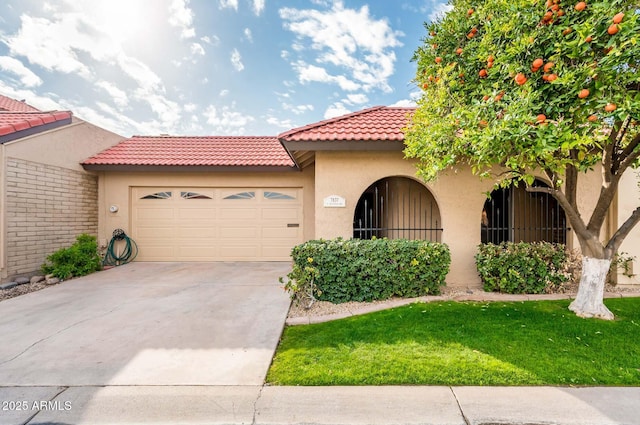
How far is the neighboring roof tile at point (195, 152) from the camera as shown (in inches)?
350

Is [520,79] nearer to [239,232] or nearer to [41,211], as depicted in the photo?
[239,232]

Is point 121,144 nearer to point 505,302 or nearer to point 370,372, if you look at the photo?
point 370,372

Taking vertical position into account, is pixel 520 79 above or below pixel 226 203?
above

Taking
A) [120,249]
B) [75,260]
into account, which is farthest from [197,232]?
[75,260]

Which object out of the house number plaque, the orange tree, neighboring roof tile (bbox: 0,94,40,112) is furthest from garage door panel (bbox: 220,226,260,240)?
neighboring roof tile (bbox: 0,94,40,112)

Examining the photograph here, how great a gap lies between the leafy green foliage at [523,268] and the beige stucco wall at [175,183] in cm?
538

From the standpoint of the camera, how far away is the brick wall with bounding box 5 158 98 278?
654cm

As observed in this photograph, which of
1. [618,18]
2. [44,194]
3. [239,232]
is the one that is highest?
[618,18]

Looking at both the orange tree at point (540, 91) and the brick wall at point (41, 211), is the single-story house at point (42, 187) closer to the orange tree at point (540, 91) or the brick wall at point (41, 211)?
the brick wall at point (41, 211)

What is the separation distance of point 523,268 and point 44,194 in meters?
11.8

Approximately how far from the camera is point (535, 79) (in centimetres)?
345

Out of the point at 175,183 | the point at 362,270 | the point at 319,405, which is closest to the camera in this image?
the point at 319,405

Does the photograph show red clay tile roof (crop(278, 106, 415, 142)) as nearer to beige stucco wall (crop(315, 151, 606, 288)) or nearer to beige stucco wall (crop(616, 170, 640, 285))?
beige stucco wall (crop(315, 151, 606, 288))

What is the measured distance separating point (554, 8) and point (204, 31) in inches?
374
